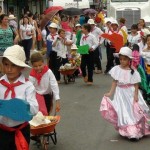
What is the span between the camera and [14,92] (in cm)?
561

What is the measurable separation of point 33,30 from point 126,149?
41.6 ft

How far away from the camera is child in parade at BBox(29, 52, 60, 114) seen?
7.70 metres

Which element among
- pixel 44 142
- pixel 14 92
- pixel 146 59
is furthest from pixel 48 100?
pixel 146 59

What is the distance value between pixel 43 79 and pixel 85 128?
1809 mm

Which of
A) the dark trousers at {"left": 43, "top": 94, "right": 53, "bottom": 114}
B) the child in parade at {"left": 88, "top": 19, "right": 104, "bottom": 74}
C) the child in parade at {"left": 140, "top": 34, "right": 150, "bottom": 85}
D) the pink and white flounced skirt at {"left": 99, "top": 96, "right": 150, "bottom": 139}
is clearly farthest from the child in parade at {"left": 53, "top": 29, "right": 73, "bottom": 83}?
the dark trousers at {"left": 43, "top": 94, "right": 53, "bottom": 114}

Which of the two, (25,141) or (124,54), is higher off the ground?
(124,54)

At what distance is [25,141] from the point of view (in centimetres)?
582

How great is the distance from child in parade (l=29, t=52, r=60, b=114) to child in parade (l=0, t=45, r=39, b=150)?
193 centimetres

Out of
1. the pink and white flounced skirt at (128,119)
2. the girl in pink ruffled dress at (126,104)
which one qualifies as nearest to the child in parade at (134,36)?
the girl in pink ruffled dress at (126,104)

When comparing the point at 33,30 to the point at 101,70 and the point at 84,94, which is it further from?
the point at 84,94

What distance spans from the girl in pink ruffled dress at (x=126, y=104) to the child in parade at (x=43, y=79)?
3.41ft

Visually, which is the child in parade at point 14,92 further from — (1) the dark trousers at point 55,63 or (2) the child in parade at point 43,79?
(1) the dark trousers at point 55,63

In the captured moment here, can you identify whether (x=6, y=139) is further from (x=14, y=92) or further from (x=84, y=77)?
(x=84, y=77)

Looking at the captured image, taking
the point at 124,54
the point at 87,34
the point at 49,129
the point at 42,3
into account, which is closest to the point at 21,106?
the point at 49,129
